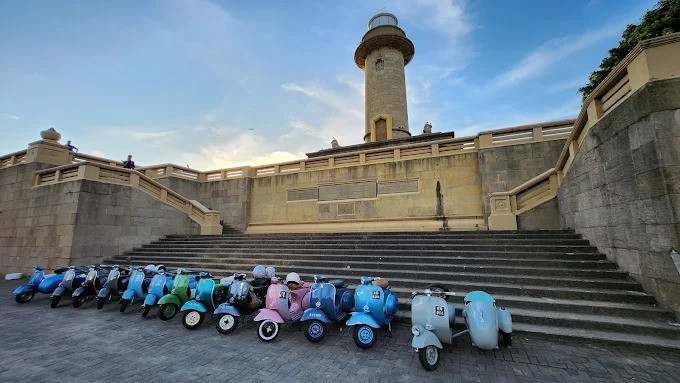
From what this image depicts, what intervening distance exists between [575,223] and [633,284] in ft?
9.52

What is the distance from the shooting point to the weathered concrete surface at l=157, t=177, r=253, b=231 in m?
17.5

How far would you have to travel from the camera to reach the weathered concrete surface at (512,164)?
1209 cm

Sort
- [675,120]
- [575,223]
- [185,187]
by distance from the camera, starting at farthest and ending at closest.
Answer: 1. [185,187]
2. [575,223]
3. [675,120]

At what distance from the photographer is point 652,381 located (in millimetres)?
3363

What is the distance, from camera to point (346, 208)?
1534cm

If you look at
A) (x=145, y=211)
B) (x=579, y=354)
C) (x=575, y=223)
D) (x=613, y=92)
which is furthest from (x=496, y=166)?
(x=145, y=211)

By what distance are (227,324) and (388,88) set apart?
69.7 feet

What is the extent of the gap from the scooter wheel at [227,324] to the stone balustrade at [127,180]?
10.8 m

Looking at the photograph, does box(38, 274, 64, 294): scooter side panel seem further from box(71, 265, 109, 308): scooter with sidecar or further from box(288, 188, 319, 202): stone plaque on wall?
box(288, 188, 319, 202): stone plaque on wall

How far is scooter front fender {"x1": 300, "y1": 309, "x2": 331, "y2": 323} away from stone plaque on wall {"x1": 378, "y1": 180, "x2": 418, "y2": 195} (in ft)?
33.9

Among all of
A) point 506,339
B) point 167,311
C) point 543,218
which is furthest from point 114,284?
point 543,218

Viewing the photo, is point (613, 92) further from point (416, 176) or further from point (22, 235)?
point (22, 235)

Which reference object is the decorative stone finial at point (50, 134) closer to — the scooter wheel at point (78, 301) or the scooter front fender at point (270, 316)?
the scooter wheel at point (78, 301)

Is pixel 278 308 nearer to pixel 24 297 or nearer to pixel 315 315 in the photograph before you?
pixel 315 315
